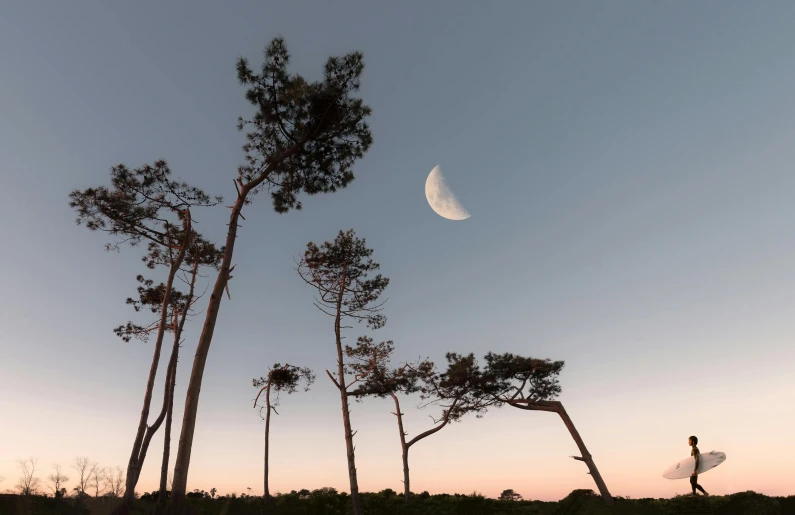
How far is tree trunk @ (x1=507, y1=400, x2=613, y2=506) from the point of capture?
1884 cm

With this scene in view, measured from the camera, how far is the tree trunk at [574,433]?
742 inches

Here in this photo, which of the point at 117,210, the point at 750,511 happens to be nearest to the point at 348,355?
the point at 117,210

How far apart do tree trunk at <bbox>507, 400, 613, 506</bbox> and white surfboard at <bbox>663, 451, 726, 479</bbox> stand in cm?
836

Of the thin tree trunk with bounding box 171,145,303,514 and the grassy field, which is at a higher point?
the thin tree trunk with bounding box 171,145,303,514

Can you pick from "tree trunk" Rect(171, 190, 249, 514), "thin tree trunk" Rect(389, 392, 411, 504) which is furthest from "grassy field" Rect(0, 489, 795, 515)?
"tree trunk" Rect(171, 190, 249, 514)

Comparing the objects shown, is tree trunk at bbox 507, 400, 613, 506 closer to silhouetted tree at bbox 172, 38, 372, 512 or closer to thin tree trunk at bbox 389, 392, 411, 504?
thin tree trunk at bbox 389, 392, 411, 504

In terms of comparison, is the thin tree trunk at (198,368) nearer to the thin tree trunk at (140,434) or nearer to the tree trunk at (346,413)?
the thin tree trunk at (140,434)

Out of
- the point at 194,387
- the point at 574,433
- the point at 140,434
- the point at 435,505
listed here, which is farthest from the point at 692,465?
the point at 140,434

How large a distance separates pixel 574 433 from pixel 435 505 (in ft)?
24.6

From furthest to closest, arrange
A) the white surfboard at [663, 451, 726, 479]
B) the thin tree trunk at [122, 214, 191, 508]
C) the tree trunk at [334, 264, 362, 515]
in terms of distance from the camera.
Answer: the tree trunk at [334, 264, 362, 515]
the thin tree trunk at [122, 214, 191, 508]
the white surfboard at [663, 451, 726, 479]

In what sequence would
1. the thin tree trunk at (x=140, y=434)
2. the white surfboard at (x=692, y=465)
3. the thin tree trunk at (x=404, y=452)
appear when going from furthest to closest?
1. the thin tree trunk at (x=404, y=452)
2. the thin tree trunk at (x=140, y=434)
3. the white surfboard at (x=692, y=465)

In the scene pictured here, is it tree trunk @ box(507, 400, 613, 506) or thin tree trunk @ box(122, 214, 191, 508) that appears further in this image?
tree trunk @ box(507, 400, 613, 506)

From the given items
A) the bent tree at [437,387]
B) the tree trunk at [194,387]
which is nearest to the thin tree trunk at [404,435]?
the bent tree at [437,387]

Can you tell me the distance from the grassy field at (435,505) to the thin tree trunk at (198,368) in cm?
554
